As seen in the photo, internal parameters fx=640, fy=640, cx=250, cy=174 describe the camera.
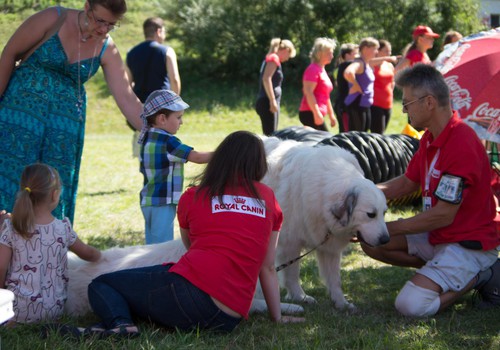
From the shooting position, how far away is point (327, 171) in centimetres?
465

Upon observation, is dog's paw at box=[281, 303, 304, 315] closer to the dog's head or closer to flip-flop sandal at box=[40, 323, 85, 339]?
the dog's head

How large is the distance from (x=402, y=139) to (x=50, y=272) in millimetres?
5871

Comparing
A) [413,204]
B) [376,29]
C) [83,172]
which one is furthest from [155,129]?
[376,29]

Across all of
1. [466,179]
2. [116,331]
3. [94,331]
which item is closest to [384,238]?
[466,179]

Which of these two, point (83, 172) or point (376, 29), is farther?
point (376, 29)

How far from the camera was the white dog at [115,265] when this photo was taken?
4.04 metres

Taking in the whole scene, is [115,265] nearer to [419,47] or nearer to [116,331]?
[116,331]

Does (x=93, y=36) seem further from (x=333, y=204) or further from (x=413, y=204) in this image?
(x=413, y=204)

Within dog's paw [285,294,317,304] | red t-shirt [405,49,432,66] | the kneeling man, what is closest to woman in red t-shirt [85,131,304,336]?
dog's paw [285,294,317,304]

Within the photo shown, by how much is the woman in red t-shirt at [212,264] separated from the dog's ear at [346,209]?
86 centimetres

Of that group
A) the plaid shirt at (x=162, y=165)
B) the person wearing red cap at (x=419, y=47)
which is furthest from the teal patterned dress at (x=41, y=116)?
the person wearing red cap at (x=419, y=47)

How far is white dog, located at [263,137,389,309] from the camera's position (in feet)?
14.5

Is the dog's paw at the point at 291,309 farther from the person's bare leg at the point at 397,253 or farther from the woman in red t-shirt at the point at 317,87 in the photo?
the woman in red t-shirt at the point at 317,87

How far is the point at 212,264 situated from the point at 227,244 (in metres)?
0.14
